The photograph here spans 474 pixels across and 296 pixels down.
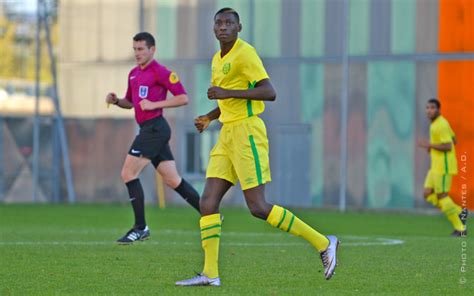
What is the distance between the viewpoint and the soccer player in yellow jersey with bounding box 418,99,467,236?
59.0 feet

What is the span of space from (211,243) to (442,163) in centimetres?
989

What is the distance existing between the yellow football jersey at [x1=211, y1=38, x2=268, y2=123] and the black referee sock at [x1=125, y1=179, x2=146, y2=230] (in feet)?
14.6

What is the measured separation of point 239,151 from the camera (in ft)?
29.6

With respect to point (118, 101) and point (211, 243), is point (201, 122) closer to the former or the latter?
point (211, 243)

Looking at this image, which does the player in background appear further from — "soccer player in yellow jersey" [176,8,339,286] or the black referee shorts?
"soccer player in yellow jersey" [176,8,339,286]

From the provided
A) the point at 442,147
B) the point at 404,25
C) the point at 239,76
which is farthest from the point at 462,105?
the point at 239,76

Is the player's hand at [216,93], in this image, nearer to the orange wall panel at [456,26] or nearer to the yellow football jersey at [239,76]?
the yellow football jersey at [239,76]

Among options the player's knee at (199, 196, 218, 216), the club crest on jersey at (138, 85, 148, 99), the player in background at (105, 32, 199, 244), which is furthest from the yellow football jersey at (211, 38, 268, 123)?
the club crest on jersey at (138, 85, 148, 99)

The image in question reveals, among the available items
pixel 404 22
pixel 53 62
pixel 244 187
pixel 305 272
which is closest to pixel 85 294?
pixel 244 187

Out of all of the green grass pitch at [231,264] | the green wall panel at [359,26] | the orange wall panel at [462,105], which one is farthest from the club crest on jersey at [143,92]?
the green wall panel at [359,26]

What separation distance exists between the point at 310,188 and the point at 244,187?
2358 centimetres

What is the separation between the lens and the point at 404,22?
30.9 m

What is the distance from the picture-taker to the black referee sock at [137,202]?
13.4 m

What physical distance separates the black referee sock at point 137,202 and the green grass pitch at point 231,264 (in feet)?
0.94
